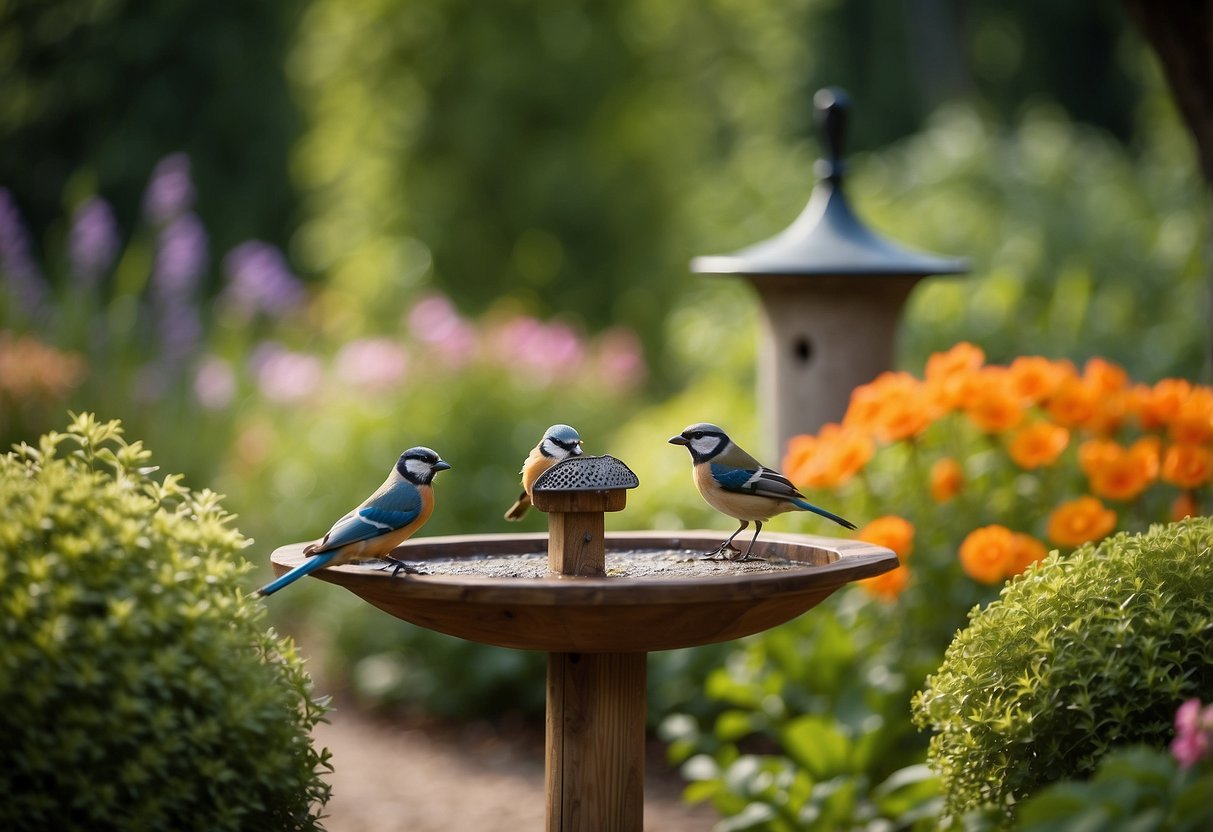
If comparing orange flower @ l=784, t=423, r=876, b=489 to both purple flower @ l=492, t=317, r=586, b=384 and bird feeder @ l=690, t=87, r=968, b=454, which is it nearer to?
bird feeder @ l=690, t=87, r=968, b=454

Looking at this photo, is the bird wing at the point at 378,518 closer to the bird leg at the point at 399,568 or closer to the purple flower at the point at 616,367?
the bird leg at the point at 399,568

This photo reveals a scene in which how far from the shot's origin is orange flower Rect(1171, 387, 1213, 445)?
4168 mm

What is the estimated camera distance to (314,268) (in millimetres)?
16609

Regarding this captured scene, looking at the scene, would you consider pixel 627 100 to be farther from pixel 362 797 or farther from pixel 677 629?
pixel 677 629

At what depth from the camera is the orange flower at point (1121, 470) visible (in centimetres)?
413

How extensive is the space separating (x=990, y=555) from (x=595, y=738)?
150cm

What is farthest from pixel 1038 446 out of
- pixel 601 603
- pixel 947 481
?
pixel 601 603

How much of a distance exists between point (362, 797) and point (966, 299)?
15.9 feet

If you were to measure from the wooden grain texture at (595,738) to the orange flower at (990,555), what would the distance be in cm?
134

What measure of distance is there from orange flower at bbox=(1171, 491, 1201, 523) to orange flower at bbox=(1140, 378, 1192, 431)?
25 centimetres

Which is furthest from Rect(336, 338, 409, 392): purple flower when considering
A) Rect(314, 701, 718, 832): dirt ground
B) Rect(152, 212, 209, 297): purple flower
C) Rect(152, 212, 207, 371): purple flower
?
Rect(314, 701, 718, 832): dirt ground

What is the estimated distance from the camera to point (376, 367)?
7309mm

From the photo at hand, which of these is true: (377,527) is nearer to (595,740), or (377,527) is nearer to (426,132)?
(595,740)

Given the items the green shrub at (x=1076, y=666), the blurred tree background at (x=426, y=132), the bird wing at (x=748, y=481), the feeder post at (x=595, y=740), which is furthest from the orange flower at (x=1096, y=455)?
the blurred tree background at (x=426, y=132)
